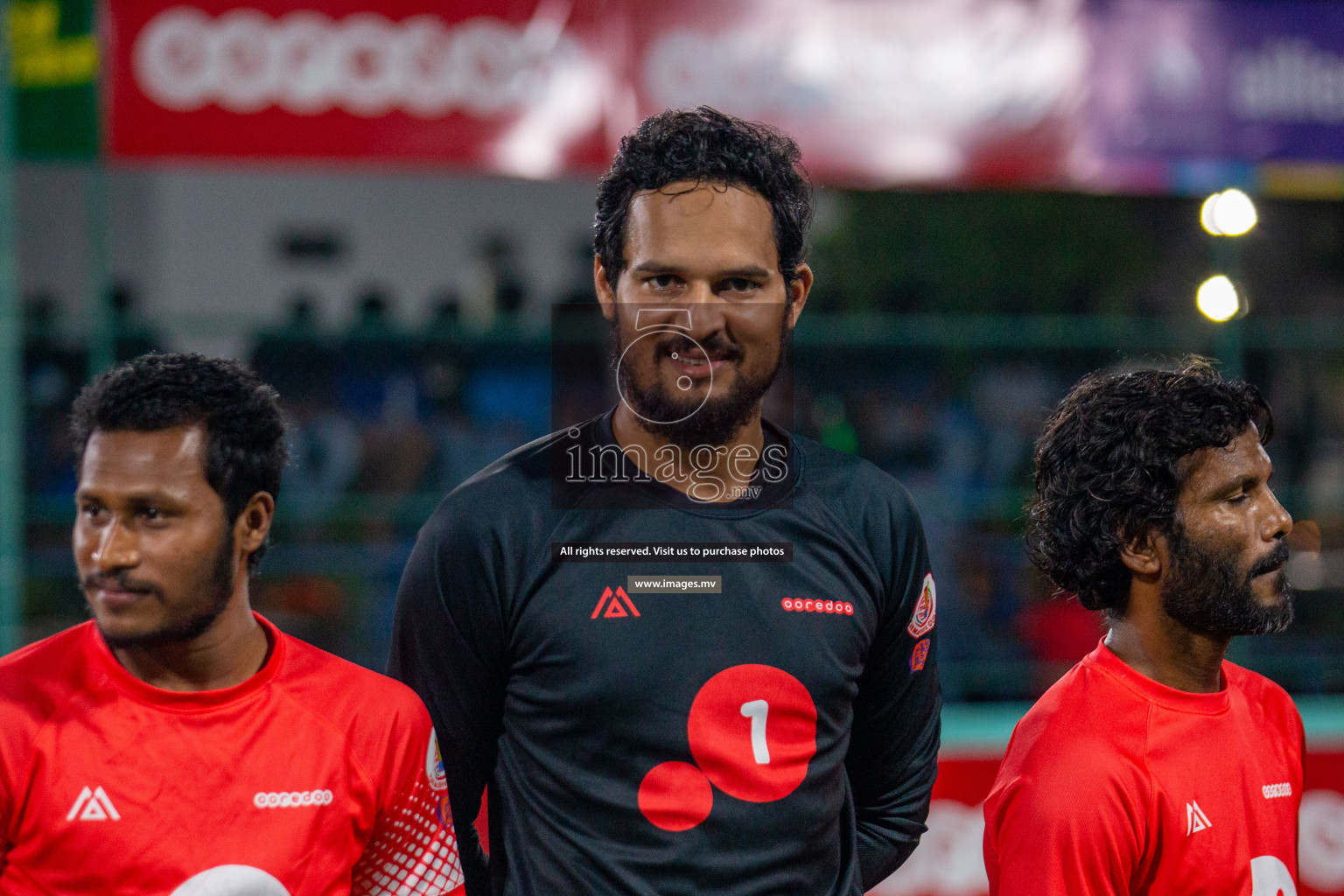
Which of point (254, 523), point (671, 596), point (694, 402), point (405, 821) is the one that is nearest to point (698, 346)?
point (694, 402)

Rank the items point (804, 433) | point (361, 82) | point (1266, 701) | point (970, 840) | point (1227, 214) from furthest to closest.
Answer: point (804, 433) → point (1227, 214) → point (361, 82) → point (970, 840) → point (1266, 701)

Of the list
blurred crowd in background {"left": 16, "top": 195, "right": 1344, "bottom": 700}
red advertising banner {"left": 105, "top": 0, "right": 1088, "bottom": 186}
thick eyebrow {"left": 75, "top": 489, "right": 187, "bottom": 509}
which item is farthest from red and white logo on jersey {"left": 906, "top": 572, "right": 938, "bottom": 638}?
red advertising banner {"left": 105, "top": 0, "right": 1088, "bottom": 186}

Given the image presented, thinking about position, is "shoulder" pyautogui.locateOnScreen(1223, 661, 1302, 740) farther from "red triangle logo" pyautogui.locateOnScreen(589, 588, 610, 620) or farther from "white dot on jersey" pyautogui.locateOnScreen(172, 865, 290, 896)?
"white dot on jersey" pyautogui.locateOnScreen(172, 865, 290, 896)

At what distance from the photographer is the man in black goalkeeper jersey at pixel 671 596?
81.3 inches

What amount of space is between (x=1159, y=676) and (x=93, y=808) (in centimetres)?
190

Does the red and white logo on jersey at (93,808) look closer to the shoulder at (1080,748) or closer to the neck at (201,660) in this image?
the neck at (201,660)

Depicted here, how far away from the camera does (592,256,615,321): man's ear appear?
2.20 metres

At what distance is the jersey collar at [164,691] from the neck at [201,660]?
1 cm

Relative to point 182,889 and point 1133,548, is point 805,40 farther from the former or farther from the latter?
point 182,889

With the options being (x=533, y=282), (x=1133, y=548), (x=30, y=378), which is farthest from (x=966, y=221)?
(x=1133, y=548)

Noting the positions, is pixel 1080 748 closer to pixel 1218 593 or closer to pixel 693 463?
pixel 1218 593

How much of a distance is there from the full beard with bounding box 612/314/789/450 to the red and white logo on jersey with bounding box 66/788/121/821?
42.2 inches

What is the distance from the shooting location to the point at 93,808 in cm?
205

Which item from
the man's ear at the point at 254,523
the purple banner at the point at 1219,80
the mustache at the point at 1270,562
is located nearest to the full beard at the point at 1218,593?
the mustache at the point at 1270,562
